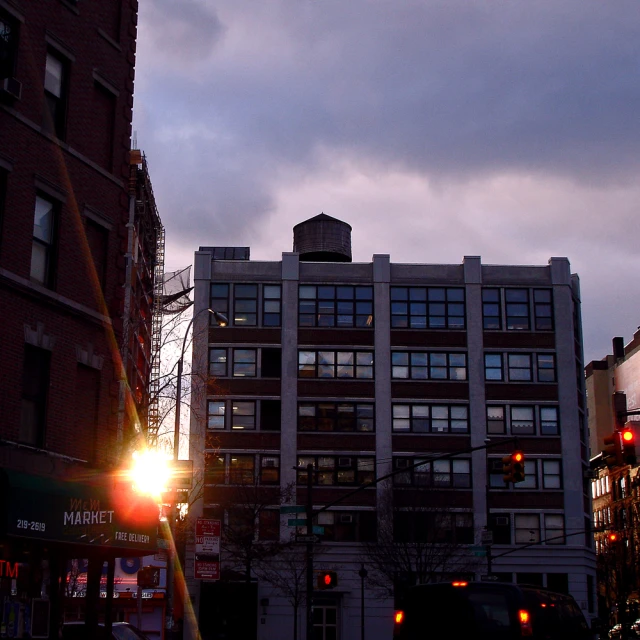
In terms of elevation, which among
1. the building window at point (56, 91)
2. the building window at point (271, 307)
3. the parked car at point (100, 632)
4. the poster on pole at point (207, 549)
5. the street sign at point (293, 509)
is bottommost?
the parked car at point (100, 632)

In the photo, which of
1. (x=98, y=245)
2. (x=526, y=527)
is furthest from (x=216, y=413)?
(x=98, y=245)

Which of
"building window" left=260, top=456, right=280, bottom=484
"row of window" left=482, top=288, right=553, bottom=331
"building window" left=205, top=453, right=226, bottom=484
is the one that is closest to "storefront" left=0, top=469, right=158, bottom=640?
"building window" left=205, top=453, right=226, bottom=484

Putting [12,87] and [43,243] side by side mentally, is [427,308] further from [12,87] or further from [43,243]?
[12,87]

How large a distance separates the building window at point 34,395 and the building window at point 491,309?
47.6m

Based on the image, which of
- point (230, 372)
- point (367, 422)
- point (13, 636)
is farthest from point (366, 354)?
point (13, 636)

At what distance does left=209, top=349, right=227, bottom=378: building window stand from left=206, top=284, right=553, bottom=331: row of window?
2.34 metres

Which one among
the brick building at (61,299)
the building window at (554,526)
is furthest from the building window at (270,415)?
the brick building at (61,299)

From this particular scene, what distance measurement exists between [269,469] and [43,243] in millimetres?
42649

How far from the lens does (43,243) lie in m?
21.2

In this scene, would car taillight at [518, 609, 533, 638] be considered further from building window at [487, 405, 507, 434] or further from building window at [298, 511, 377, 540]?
building window at [487, 405, 507, 434]

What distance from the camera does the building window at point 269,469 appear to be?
61.9 metres

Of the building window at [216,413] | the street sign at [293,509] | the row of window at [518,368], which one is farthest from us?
the row of window at [518,368]

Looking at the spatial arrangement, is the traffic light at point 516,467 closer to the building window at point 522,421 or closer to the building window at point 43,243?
the building window at point 43,243

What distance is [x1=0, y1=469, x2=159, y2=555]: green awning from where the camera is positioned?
17.5 metres
